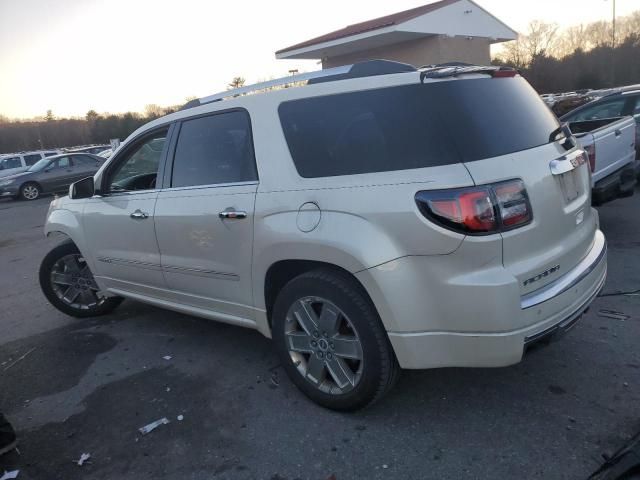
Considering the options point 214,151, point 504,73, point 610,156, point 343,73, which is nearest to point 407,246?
point 343,73

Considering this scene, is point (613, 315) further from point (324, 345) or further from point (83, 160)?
point (83, 160)

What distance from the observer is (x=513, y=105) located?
115 inches

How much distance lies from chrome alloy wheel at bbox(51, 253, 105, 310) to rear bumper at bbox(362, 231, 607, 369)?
3540mm

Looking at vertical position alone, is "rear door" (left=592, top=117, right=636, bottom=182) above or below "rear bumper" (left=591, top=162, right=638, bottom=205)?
above

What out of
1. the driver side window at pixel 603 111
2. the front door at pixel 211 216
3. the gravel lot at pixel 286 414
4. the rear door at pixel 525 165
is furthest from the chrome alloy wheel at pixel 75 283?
the driver side window at pixel 603 111

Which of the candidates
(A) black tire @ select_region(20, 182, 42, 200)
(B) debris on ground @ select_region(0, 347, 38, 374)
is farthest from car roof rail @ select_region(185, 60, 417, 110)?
(A) black tire @ select_region(20, 182, 42, 200)

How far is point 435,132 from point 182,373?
8.22 feet

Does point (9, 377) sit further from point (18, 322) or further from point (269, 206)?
point (269, 206)

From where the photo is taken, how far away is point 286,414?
3145 mm

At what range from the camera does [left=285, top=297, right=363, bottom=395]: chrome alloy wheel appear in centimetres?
290

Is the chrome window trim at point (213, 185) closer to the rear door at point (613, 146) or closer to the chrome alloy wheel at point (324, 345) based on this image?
the chrome alloy wheel at point (324, 345)

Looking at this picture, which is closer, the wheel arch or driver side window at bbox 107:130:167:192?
the wheel arch

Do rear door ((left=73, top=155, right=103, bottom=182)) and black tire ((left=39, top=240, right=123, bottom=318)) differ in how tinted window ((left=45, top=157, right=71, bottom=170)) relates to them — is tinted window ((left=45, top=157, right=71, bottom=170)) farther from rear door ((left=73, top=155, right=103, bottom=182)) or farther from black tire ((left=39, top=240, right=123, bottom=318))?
black tire ((left=39, top=240, right=123, bottom=318))

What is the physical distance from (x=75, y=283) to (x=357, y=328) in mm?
3463
